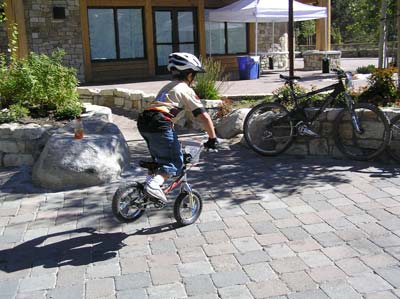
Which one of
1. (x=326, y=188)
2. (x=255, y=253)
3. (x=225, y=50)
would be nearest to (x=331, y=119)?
(x=326, y=188)

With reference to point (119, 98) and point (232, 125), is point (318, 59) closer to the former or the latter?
point (119, 98)

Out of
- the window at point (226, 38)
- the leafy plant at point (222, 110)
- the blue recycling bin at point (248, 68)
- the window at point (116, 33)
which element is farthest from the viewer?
the window at point (226, 38)

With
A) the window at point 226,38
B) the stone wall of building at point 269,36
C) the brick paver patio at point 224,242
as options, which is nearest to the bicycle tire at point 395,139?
the brick paver patio at point 224,242

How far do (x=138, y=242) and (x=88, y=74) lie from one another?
12.3 meters

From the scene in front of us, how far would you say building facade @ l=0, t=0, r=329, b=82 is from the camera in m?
14.7

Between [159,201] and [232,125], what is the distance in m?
3.97

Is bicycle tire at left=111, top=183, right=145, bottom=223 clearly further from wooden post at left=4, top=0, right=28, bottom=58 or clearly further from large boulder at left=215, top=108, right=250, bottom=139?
wooden post at left=4, top=0, right=28, bottom=58

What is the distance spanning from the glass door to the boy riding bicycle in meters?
13.2

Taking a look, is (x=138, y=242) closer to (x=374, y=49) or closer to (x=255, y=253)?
(x=255, y=253)

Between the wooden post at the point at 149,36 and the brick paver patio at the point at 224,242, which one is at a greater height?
the wooden post at the point at 149,36

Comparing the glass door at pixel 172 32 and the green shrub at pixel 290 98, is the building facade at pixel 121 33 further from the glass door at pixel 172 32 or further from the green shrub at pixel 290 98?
the green shrub at pixel 290 98

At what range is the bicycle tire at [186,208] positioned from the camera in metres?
4.31

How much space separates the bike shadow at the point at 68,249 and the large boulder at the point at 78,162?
49.5 inches

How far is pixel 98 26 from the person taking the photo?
16000 mm
